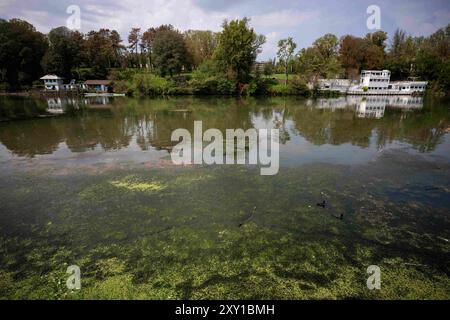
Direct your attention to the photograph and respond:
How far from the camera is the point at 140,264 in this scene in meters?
5.25

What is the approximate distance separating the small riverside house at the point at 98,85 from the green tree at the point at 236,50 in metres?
22.4

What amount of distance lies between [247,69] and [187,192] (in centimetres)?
4674

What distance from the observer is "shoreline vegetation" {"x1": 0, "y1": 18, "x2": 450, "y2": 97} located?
49.3m

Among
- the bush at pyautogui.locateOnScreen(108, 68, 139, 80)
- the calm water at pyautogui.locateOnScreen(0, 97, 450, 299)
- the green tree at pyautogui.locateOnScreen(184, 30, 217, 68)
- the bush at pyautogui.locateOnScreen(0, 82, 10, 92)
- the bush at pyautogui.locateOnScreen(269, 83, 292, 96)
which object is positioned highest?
the green tree at pyautogui.locateOnScreen(184, 30, 217, 68)

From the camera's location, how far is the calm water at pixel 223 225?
189 inches

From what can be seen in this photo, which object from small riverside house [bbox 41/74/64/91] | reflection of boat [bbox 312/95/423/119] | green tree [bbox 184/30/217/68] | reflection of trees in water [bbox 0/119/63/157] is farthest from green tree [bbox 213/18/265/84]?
reflection of trees in water [bbox 0/119/63/157]

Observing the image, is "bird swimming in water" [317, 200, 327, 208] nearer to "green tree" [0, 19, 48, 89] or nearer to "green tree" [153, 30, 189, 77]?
"green tree" [153, 30, 189, 77]

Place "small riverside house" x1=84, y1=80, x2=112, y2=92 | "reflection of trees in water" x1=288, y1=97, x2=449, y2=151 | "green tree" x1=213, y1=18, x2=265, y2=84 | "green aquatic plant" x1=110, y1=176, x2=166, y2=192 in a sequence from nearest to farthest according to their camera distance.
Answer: "green aquatic plant" x1=110, y1=176, x2=166, y2=192
"reflection of trees in water" x1=288, y1=97, x2=449, y2=151
"green tree" x1=213, y1=18, x2=265, y2=84
"small riverside house" x1=84, y1=80, x2=112, y2=92

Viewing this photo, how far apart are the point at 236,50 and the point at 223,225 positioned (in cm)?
4798

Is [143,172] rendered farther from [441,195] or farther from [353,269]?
[441,195]

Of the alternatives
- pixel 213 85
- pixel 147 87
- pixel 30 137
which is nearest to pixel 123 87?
pixel 147 87

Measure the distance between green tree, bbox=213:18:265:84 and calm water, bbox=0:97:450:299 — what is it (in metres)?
40.3

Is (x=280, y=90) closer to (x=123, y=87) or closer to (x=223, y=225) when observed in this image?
(x=123, y=87)
